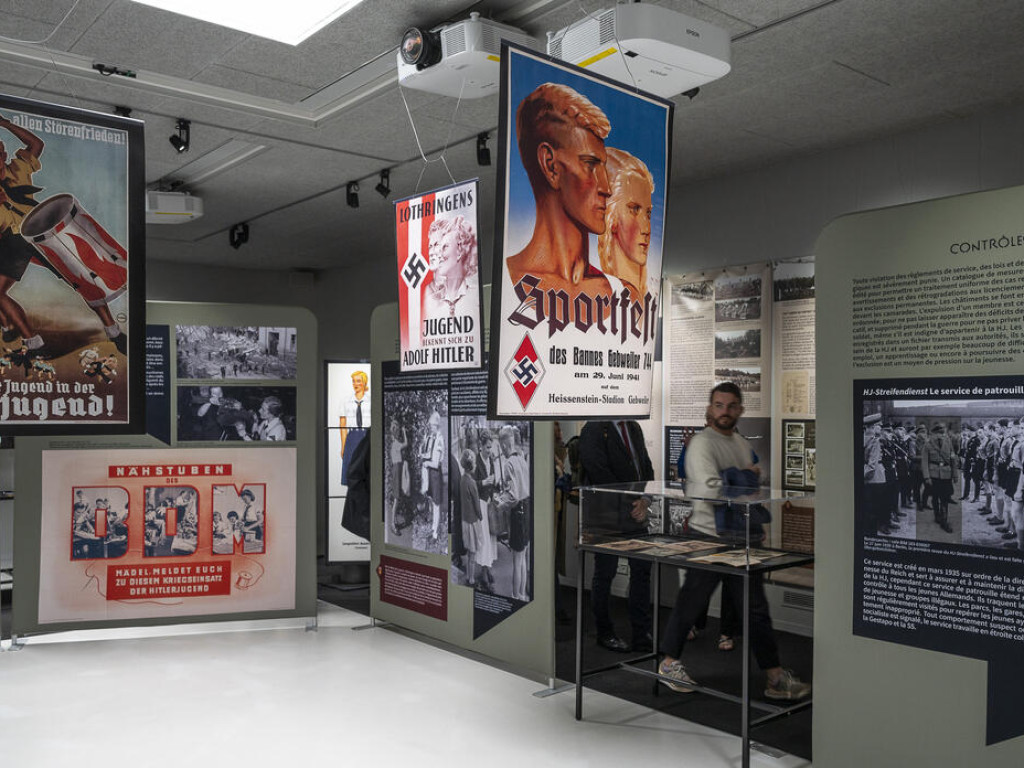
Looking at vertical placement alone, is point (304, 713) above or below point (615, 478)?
below

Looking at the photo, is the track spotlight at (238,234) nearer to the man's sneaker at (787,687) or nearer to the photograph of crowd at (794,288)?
the photograph of crowd at (794,288)

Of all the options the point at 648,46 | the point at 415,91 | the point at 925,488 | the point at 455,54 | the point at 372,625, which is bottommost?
the point at 372,625

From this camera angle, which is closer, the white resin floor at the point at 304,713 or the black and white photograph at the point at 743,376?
the white resin floor at the point at 304,713

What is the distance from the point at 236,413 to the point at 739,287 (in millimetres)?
3329

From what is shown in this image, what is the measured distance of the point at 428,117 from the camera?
5.04 m

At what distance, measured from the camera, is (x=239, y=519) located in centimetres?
588

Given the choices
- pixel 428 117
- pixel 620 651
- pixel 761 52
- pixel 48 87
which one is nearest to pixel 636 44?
pixel 761 52

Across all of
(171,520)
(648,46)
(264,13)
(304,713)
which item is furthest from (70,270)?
(171,520)

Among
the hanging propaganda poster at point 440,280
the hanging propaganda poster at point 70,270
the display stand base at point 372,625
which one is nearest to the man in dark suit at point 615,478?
the display stand base at point 372,625

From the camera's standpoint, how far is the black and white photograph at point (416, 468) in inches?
214

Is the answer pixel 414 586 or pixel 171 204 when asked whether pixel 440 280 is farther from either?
pixel 171 204

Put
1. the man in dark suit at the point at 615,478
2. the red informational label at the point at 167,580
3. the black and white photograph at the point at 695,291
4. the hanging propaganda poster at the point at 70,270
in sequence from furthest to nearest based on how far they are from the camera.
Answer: the black and white photograph at the point at 695,291 < the red informational label at the point at 167,580 < the man in dark suit at the point at 615,478 < the hanging propaganda poster at the point at 70,270

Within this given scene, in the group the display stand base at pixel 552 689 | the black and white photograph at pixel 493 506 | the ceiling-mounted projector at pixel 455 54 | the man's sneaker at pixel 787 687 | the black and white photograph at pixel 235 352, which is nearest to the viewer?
the ceiling-mounted projector at pixel 455 54

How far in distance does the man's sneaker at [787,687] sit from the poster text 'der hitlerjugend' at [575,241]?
204cm
